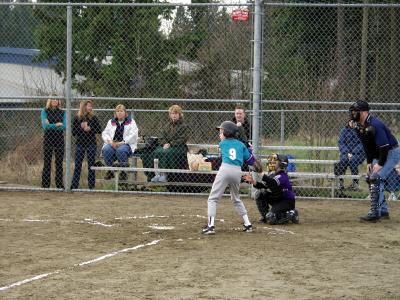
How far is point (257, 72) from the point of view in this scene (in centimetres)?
1474

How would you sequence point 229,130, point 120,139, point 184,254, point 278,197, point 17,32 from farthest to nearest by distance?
1. point 17,32
2. point 120,139
3. point 278,197
4. point 229,130
5. point 184,254

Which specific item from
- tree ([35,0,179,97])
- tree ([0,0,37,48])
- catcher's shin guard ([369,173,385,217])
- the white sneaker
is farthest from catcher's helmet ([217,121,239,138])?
tree ([0,0,37,48])

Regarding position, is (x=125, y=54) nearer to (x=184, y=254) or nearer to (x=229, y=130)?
(x=229, y=130)

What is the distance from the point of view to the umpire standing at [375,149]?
12125 millimetres

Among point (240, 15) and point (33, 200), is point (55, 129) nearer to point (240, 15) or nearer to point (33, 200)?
point (33, 200)

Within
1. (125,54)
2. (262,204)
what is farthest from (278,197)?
(125,54)

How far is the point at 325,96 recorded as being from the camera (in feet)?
57.3

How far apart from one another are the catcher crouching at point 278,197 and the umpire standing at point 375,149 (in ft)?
3.73

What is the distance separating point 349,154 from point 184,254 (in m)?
6.63

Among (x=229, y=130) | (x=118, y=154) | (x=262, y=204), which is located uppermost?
(x=229, y=130)

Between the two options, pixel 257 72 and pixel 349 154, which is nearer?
pixel 257 72

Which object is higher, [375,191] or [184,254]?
[375,191]

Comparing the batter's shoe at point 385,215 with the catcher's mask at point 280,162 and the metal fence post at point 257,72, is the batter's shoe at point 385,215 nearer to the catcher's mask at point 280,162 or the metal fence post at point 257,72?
the catcher's mask at point 280,162

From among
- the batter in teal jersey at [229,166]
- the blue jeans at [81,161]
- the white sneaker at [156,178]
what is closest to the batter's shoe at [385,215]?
the batter in teal jersey at [229,166]
